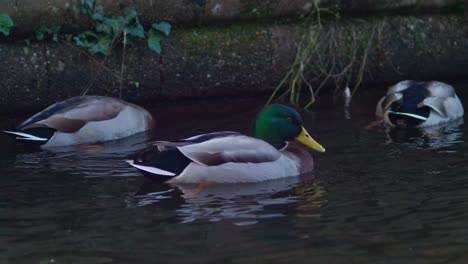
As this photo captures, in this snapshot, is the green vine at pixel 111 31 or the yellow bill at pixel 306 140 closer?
the yellow bill at pixel 306 140

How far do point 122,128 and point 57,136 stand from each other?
2.32 feet

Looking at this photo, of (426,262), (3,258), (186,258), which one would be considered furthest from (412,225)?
(3,258)

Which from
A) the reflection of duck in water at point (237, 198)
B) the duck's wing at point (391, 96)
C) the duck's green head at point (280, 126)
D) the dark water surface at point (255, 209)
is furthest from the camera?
the duck's wing at point (391, 96)

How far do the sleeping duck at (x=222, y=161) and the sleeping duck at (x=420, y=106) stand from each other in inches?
76.7

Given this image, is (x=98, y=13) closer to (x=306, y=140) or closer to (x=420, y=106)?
(x=306, y=140)

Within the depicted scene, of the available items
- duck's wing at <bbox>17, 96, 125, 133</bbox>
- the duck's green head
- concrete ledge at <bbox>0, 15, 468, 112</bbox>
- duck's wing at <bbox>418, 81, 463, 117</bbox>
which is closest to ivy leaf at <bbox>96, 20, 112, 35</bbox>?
concrete ledge at <bbox>0, 15, 468, 112</bbox>

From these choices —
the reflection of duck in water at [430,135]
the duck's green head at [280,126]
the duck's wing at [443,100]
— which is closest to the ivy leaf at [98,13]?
the duck's green head at [280,126]

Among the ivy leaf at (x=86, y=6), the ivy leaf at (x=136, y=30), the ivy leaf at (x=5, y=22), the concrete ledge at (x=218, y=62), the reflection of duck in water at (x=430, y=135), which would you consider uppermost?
Result: the ivy leaf at (x=86, y=6)

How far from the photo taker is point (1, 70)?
9367 mm

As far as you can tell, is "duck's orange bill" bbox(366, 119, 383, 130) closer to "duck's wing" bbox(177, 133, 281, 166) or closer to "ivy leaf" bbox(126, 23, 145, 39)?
"duck's wing" bbox(177, 133, 281, 166)

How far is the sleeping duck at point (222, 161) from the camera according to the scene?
7.44 m

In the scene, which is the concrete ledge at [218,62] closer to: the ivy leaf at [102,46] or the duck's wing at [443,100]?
the ivy leaf at [102,46]

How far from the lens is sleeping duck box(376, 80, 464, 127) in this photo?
378 inches

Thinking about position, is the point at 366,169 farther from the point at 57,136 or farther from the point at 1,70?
the point at 1,70
